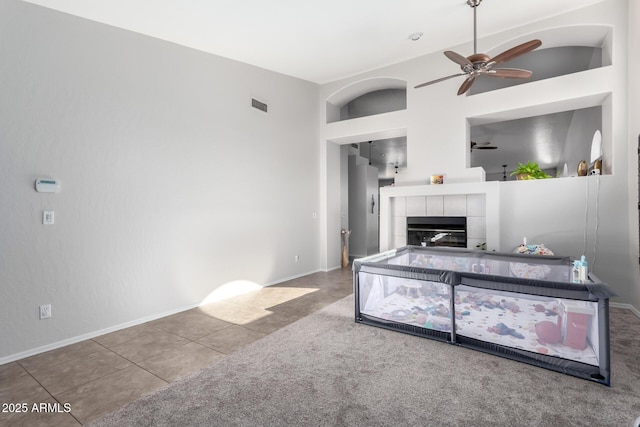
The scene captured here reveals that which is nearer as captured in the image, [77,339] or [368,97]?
[77,339]

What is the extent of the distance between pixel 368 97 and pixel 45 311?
5.73 metres

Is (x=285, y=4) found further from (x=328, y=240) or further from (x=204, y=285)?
(x=328, y=240)

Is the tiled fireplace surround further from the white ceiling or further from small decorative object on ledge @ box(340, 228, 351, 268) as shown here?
the white ceiling

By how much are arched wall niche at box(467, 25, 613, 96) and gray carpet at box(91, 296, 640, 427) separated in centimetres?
357

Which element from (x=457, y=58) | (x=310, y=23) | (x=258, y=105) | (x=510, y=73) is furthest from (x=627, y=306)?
(x=258, y=105)

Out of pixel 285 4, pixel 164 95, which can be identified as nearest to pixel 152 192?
pixel 164 95

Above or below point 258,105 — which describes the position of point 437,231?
below

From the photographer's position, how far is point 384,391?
1915mm

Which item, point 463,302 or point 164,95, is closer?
point 463,302

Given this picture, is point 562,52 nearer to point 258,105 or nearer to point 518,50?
point 518,50

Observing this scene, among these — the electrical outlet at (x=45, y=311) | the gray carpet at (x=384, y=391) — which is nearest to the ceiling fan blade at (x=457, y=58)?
the gray carpet at (x=384, y=391)

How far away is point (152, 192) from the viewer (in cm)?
341

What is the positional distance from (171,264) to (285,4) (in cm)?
313

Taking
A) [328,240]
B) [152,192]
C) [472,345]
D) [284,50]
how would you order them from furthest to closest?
[328,240] → [284,50] → [152,192] → [472,345]
